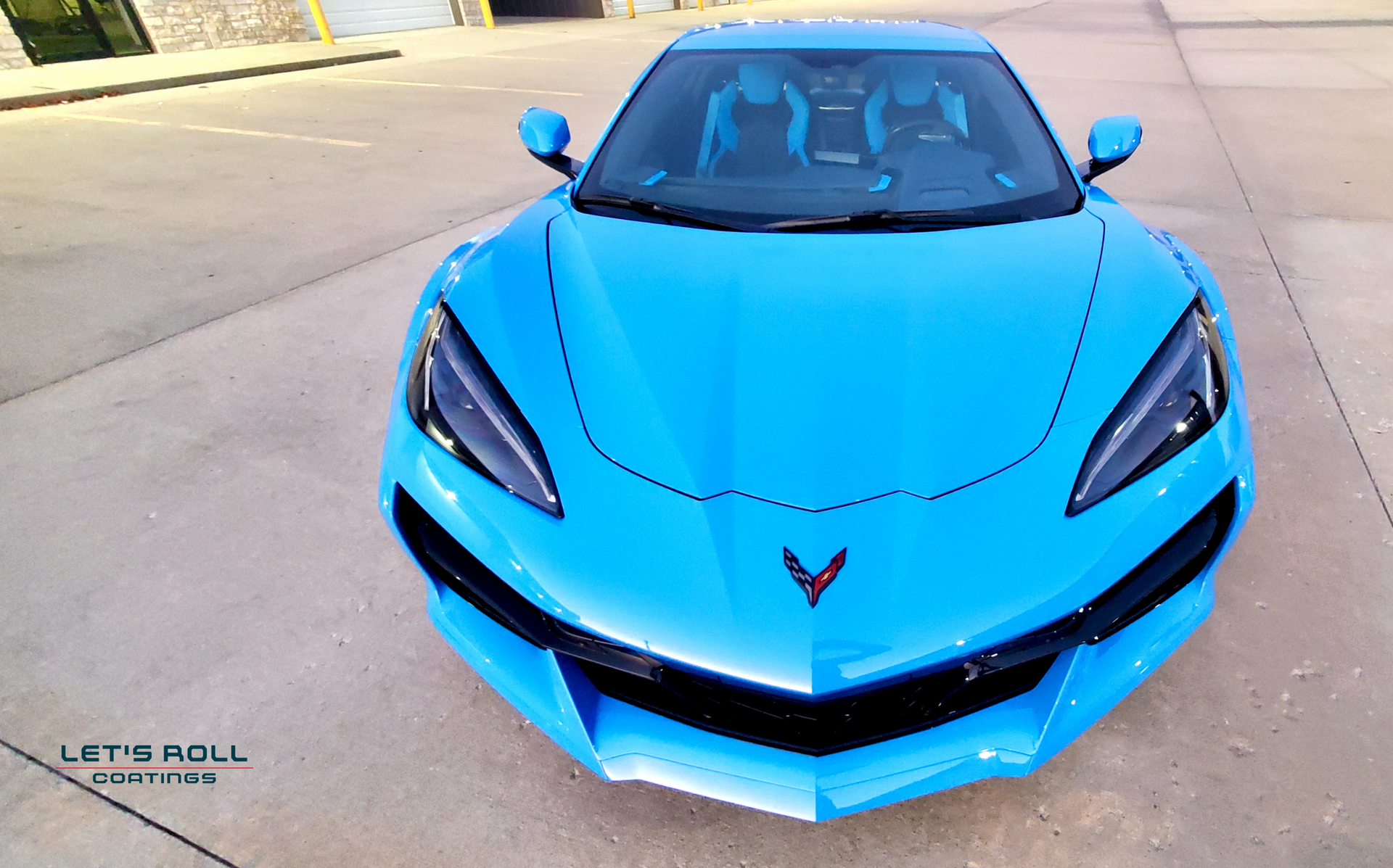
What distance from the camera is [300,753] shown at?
58.5 inches

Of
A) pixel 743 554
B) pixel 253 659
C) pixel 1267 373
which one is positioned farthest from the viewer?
pixel 1267 373

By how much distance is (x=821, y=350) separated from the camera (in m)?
1.38

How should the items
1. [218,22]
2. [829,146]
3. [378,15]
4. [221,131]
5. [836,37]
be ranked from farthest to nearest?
[378,15]
[218,22]
[221,131]
[836,37]
[829,146]

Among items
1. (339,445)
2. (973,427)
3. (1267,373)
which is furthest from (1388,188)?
(339,445)

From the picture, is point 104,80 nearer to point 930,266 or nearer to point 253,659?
point 253,659

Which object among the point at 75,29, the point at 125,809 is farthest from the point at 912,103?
the point at 75,29

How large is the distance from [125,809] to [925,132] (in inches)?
100

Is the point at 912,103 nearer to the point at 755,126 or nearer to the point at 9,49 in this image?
the point at 755,126

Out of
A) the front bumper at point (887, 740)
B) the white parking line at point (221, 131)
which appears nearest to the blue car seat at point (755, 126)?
the front bumper at point (887, 740)

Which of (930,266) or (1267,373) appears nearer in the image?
(930,266)

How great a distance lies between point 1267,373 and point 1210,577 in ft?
6.04

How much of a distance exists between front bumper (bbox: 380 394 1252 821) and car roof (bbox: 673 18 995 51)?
1638mm

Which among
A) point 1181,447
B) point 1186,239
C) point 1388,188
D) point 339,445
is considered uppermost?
point 1181,447

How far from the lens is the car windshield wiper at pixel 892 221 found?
1762 millimetres
